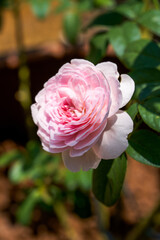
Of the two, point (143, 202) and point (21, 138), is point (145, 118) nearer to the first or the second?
point (143, 202)

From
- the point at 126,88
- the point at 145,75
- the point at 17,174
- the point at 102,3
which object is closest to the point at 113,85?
the point at 126,88

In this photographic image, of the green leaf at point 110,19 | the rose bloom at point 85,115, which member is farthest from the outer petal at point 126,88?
the green leaf at point 110,19

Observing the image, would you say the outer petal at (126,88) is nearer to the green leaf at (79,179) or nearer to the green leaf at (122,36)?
the green leaf at (122,36)

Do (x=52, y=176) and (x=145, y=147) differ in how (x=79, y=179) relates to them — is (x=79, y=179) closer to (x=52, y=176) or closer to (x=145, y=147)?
(x=52, y=176)

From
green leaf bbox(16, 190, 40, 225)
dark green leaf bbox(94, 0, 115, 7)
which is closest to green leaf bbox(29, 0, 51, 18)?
dark green leaf bbox(94, 0, 115, 7)

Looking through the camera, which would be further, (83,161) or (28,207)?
(28,207)
